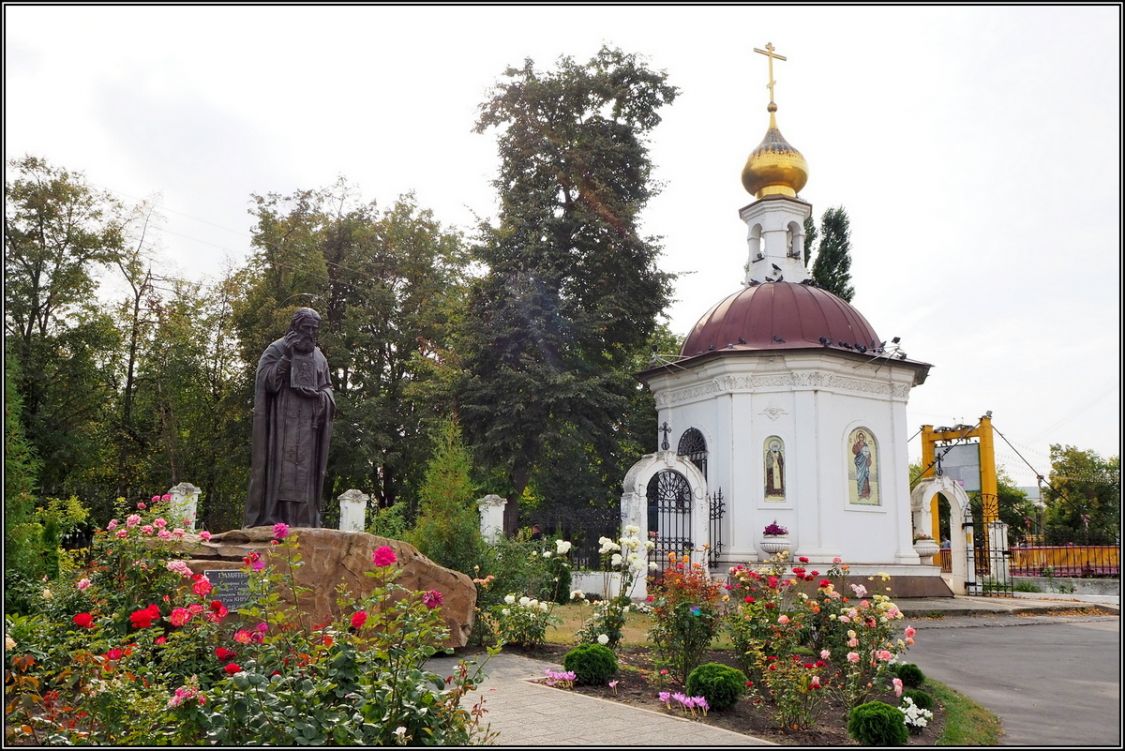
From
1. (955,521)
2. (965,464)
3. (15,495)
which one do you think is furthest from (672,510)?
(965,464)

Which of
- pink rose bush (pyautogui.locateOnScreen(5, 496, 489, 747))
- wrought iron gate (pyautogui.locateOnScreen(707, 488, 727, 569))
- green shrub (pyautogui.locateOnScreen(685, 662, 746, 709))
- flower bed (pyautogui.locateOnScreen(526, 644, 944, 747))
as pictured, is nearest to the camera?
pink rose bush (pyautogui.locateOnScreen(5, 496, 489, 747))

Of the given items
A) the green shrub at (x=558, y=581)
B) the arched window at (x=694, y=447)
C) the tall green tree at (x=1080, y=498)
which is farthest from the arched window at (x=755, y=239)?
the tall green tree at (x=1080, y=498)

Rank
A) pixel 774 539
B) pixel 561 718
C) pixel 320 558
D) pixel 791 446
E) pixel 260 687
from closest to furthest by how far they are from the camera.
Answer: pixel 260 687
pixel 561 718
pixel 320 558
pixel 774 539
pixel 791 446

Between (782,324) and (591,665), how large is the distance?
46.6 feet

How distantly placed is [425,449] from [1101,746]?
22257 millimetres

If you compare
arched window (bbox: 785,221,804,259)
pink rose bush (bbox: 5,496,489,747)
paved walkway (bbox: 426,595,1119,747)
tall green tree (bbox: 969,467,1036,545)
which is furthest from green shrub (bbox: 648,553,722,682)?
tall green tree (bbox: 969,467,1036,545)

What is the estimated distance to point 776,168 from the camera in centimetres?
2409

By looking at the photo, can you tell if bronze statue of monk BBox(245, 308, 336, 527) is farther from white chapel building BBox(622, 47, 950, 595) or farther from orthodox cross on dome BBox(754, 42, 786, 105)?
orthodox cross on dome BBox(754, 42, 786, 105)

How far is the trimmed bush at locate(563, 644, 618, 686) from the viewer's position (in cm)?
827

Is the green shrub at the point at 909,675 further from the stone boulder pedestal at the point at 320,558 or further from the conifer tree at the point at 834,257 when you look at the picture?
the conifer tree at the point at 834,257

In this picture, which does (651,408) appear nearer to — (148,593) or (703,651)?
(703,651)

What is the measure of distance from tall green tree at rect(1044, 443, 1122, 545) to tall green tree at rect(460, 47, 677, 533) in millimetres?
27010

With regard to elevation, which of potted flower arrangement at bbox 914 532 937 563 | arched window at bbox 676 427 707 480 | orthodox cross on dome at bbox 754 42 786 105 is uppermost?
orthodox cross on dome at bbox 754 42 786 105

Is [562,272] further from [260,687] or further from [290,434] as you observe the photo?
[260,687]
